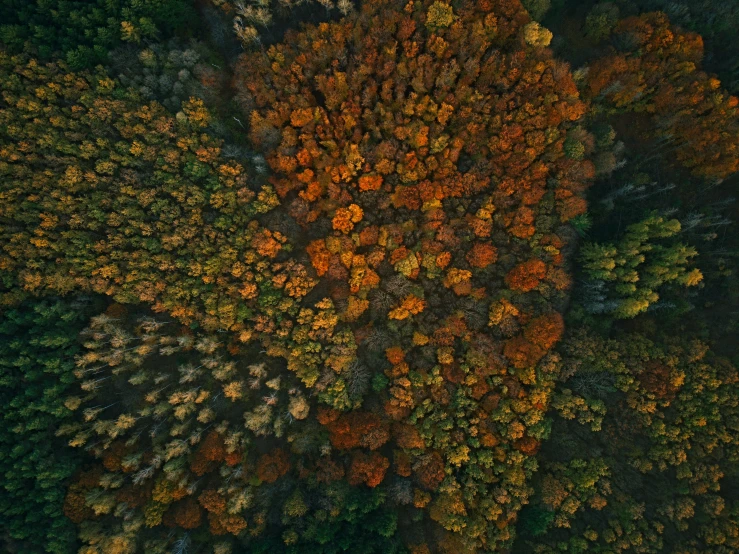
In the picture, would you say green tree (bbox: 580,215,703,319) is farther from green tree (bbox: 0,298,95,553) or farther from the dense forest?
green tree (bbox: 0,298,95,553)

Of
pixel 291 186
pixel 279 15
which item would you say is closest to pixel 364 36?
pixel 279 15

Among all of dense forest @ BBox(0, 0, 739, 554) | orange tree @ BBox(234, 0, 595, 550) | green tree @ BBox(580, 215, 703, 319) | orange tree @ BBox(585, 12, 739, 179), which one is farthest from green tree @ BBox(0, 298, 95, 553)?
orange tree @ BBox(585, 12, 739, 179)

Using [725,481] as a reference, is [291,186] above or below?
above

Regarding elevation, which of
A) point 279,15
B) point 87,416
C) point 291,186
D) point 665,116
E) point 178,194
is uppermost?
point 279,15

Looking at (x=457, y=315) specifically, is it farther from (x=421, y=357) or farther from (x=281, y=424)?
(x=281, y=424)

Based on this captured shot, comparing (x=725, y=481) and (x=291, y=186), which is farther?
(x=291, y=186)

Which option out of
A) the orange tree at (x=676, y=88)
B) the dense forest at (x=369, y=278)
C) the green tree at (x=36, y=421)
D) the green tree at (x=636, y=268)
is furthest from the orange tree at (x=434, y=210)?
the green tree at (x=36, y=421)

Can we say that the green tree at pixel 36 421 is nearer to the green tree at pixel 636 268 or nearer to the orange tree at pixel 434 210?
the orange tree at pixel 434 210

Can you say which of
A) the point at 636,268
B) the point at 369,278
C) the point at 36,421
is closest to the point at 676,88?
the point at 636,268

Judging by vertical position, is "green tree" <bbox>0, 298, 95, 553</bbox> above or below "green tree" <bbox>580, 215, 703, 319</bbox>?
above
